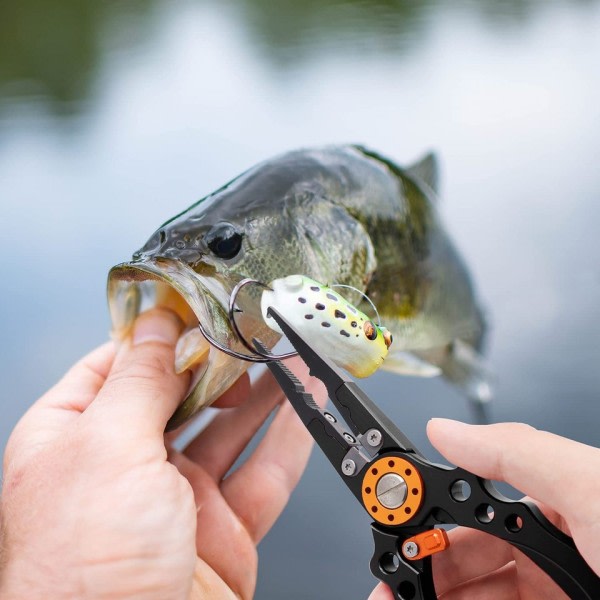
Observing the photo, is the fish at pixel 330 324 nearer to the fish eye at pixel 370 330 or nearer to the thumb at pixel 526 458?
the fish eye at pixel 370 330

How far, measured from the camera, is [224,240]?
1002mm

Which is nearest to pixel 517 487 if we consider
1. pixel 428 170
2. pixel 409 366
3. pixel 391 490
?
pixel 391 490

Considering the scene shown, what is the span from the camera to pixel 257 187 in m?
1.09

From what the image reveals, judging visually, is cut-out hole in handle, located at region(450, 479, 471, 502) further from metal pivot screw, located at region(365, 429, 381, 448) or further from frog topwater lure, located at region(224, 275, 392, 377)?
frog topwater lure, located at region(224, 275, 392, 377)

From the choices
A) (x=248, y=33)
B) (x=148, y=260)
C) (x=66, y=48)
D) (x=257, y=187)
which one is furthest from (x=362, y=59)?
(x=148, y=260)

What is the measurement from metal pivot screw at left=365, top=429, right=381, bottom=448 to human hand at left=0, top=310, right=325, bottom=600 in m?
0.24

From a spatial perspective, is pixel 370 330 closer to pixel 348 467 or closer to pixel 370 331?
pixel 370 331

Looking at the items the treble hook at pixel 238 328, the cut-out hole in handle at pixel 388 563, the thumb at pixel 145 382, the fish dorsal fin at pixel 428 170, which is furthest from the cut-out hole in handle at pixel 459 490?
the fish dorsal fin at pixel 428 170

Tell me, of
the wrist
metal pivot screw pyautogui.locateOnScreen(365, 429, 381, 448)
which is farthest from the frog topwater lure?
the wrist

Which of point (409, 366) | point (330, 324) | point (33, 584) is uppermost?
point (330, 324)

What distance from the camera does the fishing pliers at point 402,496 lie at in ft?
2.36

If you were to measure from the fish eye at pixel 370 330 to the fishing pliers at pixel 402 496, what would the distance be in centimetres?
7

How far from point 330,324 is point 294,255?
21 cm

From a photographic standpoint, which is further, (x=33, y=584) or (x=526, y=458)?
(x=33, y=584)
